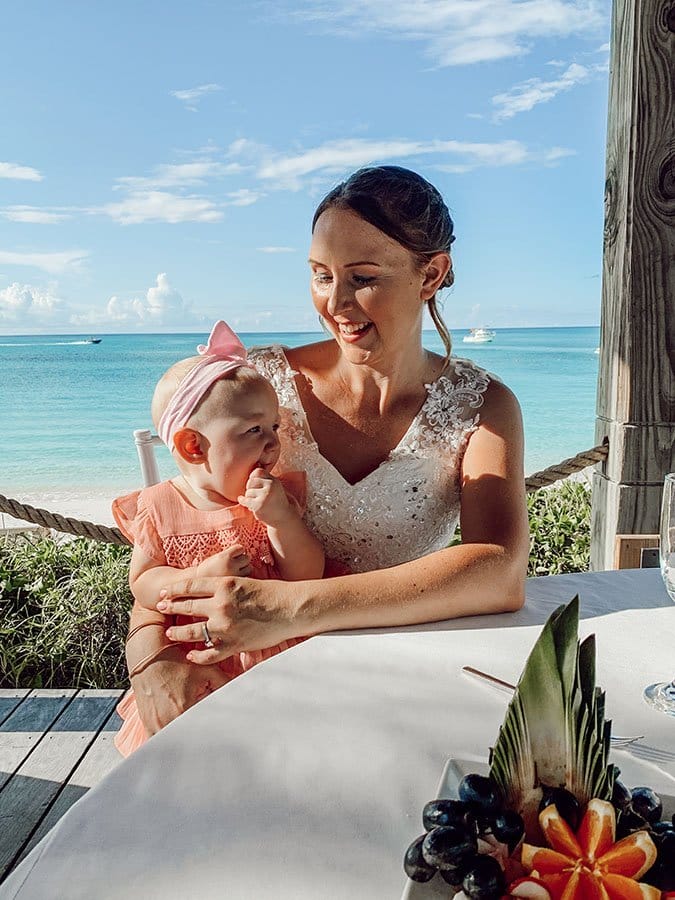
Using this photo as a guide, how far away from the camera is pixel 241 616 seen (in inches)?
56.2

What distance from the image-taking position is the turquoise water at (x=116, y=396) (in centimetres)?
2183

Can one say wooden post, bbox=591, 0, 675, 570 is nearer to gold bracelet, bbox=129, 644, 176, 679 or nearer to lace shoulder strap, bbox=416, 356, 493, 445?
lace shoulder strap, bbox=416, 356, 493, 445

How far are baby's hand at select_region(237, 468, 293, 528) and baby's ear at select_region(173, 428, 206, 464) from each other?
0.11 m

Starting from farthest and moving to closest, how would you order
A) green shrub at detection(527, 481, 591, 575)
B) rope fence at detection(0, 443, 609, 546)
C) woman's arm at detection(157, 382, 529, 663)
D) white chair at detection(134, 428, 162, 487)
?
green shrub at detection(527, 481, 591, 575) → rope fence at detection(0, 443, 609, 546) → white chair at detection(134, 428, 162, 487) → woman's arm at detection(157, 382, 529, 663)

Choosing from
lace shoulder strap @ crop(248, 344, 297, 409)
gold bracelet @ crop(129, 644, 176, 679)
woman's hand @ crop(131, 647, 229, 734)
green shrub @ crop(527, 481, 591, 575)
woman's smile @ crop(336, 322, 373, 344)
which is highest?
woman's smile @ crop(336, 322, 373, 344)

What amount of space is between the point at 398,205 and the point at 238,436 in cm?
65

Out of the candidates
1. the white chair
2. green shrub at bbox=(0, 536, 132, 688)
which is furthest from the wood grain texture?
the white chair

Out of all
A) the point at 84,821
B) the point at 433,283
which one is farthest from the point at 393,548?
the point at 84,821

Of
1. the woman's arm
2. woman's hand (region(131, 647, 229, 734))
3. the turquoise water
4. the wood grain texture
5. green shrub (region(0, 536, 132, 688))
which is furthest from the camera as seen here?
the turquoise water

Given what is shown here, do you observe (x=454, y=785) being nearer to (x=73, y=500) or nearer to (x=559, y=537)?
(x=559, y=537)

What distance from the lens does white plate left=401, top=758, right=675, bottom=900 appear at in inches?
26.3

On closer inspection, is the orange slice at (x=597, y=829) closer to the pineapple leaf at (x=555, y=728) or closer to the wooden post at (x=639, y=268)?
the pineapple leaf at (x=555, y=728)

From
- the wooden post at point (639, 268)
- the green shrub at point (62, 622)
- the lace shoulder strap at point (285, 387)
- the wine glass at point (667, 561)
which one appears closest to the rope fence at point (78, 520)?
the wooden post at point (639, 268)

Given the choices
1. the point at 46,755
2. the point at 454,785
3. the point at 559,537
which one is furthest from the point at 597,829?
the point at 559,537
